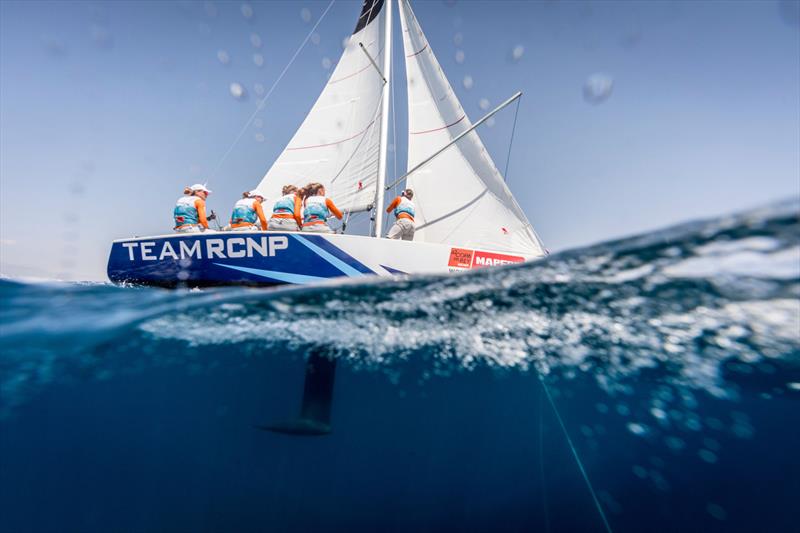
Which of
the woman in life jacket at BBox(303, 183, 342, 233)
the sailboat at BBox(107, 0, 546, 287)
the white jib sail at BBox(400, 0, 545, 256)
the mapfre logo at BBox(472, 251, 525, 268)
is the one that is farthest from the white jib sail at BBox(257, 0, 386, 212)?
the mapfre logo at BBox(472, 251, 525, 268)

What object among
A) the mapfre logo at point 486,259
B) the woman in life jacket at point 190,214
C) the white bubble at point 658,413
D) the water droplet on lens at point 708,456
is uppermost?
the woman in life jacket at point 190,214

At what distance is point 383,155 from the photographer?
9.53 metres

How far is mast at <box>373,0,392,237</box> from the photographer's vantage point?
9037 mm

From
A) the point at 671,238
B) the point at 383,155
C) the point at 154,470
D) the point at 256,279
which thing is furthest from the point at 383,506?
the point at 671,238

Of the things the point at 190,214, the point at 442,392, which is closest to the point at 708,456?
the point at 442,392

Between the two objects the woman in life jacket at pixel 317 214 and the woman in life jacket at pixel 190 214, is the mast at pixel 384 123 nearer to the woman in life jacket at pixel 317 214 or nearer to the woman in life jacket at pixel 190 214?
the woman in life jacket at pixel 317 214

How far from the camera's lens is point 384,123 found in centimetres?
979

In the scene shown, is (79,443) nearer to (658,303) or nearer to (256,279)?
(256,279)

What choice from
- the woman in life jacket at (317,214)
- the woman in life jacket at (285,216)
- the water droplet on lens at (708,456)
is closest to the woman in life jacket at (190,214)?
the woman in life jacket at (285,216)

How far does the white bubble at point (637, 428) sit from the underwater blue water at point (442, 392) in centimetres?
8

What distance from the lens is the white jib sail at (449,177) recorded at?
8.86m

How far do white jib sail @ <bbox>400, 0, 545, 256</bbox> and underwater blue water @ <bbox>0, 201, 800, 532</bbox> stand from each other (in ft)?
11.0

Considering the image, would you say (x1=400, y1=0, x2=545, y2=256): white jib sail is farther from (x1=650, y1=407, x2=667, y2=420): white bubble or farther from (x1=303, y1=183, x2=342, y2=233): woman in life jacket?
(x1=650, y1=407, x2=667, y2=420): white bubble

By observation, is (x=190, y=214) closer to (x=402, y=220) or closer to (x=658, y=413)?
(x=402, y=220)
